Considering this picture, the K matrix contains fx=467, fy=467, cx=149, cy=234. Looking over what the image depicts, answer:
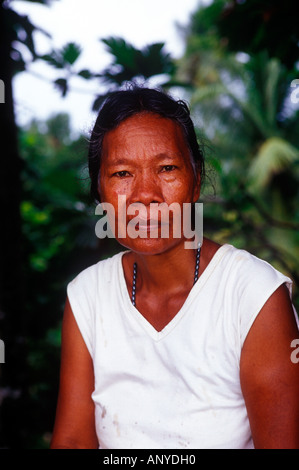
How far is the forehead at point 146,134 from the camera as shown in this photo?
4.81ft

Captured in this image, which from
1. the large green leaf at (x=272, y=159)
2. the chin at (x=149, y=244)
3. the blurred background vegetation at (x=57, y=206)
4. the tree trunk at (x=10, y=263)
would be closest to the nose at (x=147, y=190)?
the chin at (x=149, y=244)

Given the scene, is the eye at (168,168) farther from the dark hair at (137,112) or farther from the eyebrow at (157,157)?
the dark hair at (137,112)

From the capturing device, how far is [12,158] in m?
2.48

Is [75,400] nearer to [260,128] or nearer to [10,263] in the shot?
[10,263]

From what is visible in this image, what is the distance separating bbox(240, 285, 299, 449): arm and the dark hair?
57 centimetres

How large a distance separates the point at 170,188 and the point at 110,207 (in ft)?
0.70

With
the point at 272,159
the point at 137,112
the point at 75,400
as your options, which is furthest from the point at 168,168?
the point at 272,159

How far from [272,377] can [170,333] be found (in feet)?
1.12

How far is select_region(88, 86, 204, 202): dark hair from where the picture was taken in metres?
1.52

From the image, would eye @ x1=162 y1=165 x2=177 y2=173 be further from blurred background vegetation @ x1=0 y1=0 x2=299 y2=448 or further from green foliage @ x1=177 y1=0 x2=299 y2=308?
green foliage @ x1=177 y1=0 x2=299 y2=308

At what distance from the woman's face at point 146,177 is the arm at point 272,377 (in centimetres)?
38

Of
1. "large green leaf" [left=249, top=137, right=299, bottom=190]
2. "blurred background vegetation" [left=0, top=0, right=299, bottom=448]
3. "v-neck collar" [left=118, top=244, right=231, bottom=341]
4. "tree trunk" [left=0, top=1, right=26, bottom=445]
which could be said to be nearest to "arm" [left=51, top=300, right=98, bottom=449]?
"v-neck collar" [left=118, top=244, right=231, bottom=341]

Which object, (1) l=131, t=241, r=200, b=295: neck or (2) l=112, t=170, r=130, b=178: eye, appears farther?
(1) l=131, t=241, r=200, b=295: neck
